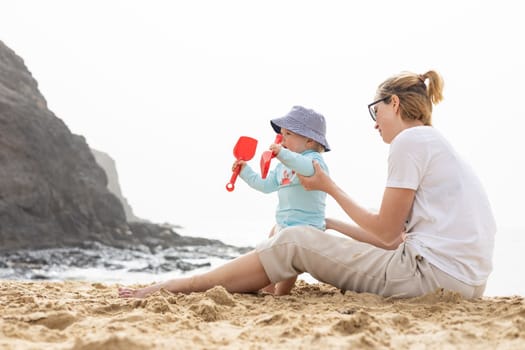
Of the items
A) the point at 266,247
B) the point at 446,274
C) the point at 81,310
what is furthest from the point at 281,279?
the point at 81,310

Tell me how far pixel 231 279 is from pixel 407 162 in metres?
0.97

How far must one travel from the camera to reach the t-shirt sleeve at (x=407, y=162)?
2318mm

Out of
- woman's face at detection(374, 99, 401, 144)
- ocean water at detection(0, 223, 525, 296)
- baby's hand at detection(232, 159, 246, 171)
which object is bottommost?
ocean water at detection(0, 223, 525, 296)

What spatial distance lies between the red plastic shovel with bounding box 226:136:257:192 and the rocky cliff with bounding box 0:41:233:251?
1230 centimetres

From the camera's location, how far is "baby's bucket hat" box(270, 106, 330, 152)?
3.17 meters

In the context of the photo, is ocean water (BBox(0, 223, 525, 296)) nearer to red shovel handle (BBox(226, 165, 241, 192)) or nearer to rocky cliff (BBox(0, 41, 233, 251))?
rocky cliff (BBox(0, 41, 233, 251))

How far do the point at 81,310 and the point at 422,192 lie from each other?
4.82 feet

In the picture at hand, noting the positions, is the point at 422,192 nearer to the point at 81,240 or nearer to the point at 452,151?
the point at 452,151

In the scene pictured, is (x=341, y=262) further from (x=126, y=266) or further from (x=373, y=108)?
(x=126, y=266)

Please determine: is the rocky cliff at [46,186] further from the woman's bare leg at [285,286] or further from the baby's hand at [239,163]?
the woman's bare leg at [285,286]

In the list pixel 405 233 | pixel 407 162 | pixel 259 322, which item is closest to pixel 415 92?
pixel 407 162

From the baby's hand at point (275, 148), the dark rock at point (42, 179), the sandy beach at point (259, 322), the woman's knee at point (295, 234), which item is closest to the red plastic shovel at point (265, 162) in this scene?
the baby's hand at point (275, 148)

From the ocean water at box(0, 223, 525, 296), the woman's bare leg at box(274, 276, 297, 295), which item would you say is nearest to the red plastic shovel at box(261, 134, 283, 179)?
the woman's bare leg at box(274, 276, 297, 295)

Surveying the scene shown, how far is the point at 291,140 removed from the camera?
10.5 ft
